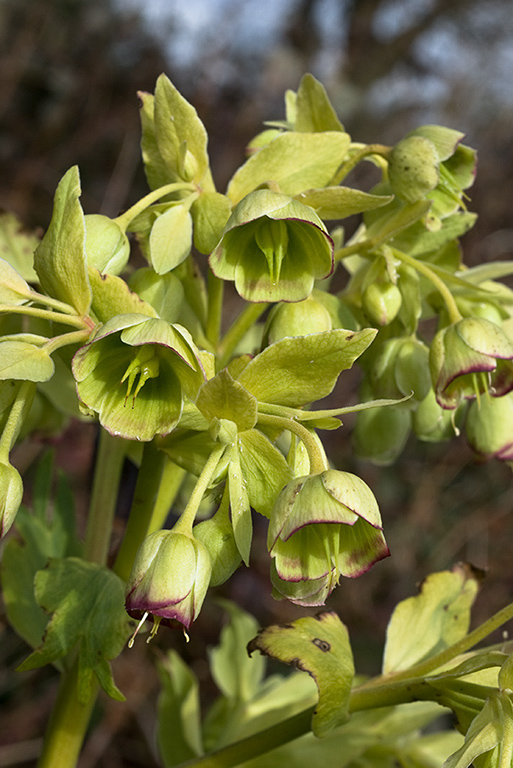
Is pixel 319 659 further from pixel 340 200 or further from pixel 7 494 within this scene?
pixel 340 200

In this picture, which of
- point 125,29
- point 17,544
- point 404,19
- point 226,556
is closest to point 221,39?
point 125,29

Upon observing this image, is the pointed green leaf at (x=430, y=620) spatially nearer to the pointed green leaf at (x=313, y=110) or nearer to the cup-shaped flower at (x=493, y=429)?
the cup-shaped flower at (x=493, y=429)

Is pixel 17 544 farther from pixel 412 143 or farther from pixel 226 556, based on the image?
pixel 412 143

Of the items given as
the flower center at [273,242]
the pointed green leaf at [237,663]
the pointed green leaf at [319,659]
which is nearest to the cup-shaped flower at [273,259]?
the flower center at [273,242]

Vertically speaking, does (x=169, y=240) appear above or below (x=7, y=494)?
above

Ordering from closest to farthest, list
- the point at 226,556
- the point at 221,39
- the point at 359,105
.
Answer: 1. the point at 226,556
2. the point at 221,39
3. the point at 359,105

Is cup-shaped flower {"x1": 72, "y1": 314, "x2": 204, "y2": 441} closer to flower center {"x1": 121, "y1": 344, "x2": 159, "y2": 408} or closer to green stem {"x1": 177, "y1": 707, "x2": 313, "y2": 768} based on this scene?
flower center {"x1": 121, "y1": 344, "x2": 159, "y2": 408}

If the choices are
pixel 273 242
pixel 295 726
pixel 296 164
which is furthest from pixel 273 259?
pixel 295 726

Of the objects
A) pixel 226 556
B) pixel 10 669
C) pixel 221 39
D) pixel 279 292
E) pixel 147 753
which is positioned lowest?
pixel 147 753
